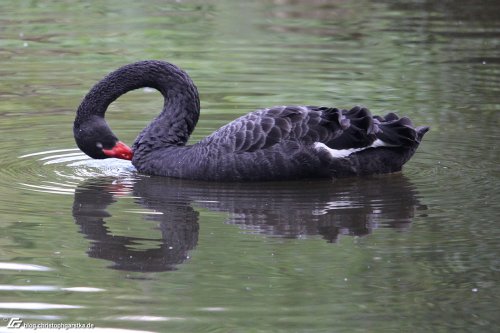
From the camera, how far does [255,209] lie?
689 cm

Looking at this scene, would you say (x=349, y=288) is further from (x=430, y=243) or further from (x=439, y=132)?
(x=439, y=132)

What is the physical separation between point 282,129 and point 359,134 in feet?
1.70

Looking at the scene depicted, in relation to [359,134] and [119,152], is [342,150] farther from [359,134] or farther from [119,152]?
[119,152]

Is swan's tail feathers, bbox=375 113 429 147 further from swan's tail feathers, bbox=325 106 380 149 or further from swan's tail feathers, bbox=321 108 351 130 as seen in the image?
swan's tail feathers, bbox=321 108 351 130

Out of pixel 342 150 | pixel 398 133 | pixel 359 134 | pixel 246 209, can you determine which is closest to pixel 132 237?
pixel 246 209

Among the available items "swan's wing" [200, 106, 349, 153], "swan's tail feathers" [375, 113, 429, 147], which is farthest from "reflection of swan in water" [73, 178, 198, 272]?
"swan's tail feathers" [375, 113, 429, 147]

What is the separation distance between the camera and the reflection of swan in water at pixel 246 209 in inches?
241

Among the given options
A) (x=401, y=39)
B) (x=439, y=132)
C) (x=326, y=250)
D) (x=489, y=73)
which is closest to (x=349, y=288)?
(x=326, y=250)

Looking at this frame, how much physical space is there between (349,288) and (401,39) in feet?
27.6

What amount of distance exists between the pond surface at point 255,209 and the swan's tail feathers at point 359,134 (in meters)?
0.28

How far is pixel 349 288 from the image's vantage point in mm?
5320

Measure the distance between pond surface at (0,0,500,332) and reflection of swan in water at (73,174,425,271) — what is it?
0.06ft

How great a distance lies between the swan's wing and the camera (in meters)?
7.43

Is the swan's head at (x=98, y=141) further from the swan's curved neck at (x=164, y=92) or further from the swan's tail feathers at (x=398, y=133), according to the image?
the swan's tail feathers at (x=398, y=133)
